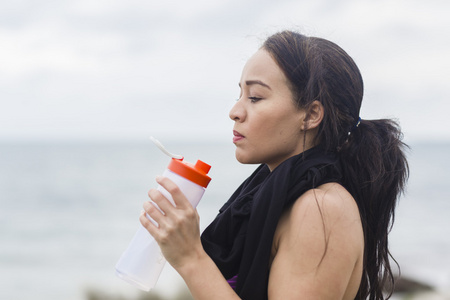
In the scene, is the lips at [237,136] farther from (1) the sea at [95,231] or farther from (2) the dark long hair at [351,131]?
(1) the sea at [95,231]

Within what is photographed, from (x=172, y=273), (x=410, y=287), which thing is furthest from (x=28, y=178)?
(x=410, y=287)

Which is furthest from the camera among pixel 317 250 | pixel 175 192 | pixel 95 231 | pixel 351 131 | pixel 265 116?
pixel 95 231

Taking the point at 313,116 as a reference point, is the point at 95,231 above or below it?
below

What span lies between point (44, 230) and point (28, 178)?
2248 centimetres

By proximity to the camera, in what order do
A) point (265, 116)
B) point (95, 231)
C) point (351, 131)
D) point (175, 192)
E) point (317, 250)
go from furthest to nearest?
point (95, 231), point (351, 131), point (265, 116), point (175, 192), point (317, 250)

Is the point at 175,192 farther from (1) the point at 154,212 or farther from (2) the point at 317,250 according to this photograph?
(2) the point at 317,250

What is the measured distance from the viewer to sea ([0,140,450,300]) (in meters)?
12.9

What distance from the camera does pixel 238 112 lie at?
6.86ft

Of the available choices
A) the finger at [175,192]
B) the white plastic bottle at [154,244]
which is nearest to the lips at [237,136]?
the white plastic bottle at [154,244]

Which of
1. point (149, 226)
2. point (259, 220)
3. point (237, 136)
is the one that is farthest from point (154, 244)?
point (237, 136)

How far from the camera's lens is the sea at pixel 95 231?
12914mm

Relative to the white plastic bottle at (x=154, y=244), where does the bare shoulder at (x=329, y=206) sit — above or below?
above

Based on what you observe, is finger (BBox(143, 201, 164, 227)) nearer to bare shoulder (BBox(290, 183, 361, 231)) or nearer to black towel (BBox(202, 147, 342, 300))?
black towel (BBox(202, 147, 342, 300))

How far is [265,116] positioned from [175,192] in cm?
46
